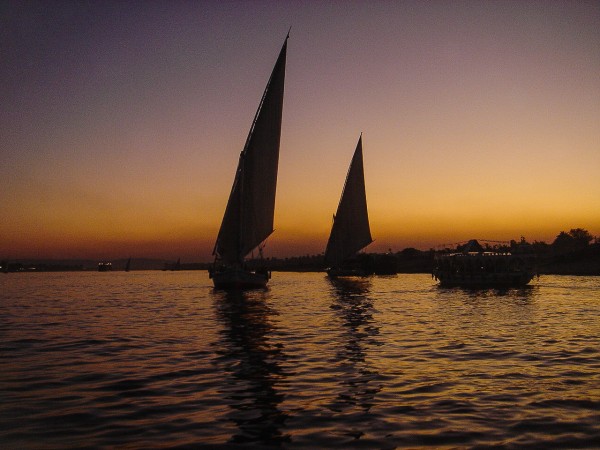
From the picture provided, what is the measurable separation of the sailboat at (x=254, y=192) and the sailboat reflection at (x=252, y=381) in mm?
27253

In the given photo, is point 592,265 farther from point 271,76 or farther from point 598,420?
point 598,420

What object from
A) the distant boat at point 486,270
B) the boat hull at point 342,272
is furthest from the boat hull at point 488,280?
the boat hull at point 342,272

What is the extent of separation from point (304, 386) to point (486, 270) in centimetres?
6862

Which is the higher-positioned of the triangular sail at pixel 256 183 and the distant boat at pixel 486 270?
the triangular sail at pixel 256 183

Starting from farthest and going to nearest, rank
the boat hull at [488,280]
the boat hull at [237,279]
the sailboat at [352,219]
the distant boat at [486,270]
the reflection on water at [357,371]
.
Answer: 1. the sailboat at [352,219]
2. the distant boat at [486,270]
3. the boat hull at [488,280]
4. the boat hull at [237,279]
5. the reflection on water at [357,371]

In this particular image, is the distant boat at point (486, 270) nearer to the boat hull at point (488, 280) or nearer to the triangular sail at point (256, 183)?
the boat hull at point (488, 280)

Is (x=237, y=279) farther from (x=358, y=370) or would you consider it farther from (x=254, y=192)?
(x=358, y=370)

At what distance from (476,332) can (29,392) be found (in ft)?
61.4

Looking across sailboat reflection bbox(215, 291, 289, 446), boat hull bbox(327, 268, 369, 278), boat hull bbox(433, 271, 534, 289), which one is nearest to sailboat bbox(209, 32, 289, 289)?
sailboat reflection bbox(215, 291, 289, 446)

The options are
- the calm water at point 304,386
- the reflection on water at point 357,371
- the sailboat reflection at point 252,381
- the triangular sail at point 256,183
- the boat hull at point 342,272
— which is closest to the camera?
the calm water at point 304,386

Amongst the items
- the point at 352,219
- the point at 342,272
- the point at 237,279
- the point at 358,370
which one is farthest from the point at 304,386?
the point at 342,272

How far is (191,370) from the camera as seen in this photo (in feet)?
53.1

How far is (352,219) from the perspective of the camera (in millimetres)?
98000

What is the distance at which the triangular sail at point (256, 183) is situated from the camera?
55.8 m
